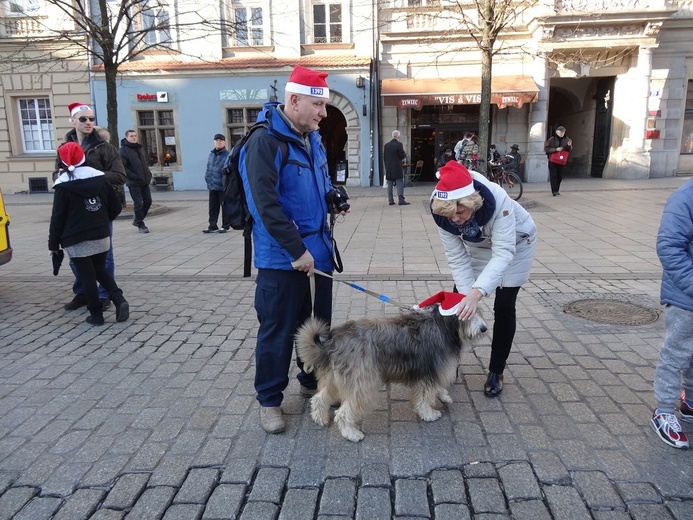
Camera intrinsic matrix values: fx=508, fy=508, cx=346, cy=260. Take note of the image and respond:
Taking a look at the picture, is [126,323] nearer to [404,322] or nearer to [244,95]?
[404,322]

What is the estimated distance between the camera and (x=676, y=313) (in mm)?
2879

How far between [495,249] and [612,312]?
272 centimetres

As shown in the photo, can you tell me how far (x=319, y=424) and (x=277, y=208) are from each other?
1.41m

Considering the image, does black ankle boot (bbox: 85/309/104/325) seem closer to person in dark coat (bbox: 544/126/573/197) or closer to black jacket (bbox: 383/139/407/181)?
black jacket (bbox: 383/139/407/181)

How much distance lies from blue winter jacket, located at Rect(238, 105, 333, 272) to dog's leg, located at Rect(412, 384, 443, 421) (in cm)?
97

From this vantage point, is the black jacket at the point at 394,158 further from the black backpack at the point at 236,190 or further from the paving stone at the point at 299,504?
the paving stone at the point at 299,504

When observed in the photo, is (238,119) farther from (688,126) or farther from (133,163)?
(688,126)

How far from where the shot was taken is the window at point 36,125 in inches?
800

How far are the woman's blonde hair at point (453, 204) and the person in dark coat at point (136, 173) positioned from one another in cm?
863

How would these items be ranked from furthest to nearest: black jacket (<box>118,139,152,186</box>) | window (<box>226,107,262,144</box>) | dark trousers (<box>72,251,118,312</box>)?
window (<box>226,107,262,144</box>) < black jacket (<box>118,139,152,186</box>) < dark trousers (<box>72,251,118,312</box>)

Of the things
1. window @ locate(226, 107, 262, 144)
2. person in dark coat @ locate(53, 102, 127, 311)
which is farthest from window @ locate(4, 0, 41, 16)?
person in dark coat @ locate(53, 102, 127, 311)

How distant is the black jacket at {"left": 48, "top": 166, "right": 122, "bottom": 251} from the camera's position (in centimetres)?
491

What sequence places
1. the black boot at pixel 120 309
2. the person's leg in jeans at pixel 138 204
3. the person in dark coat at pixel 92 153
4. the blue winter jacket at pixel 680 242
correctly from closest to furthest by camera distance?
the blue winter jacket at pixel 680 242 → the black boot at pixel 120 309 → the person in dark coat at pixel 92 153 → the person's leg in jeans at pixel 138 204

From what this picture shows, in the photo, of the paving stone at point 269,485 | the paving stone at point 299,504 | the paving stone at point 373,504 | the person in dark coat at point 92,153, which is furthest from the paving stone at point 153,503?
the person in dark coat at point 92,153
